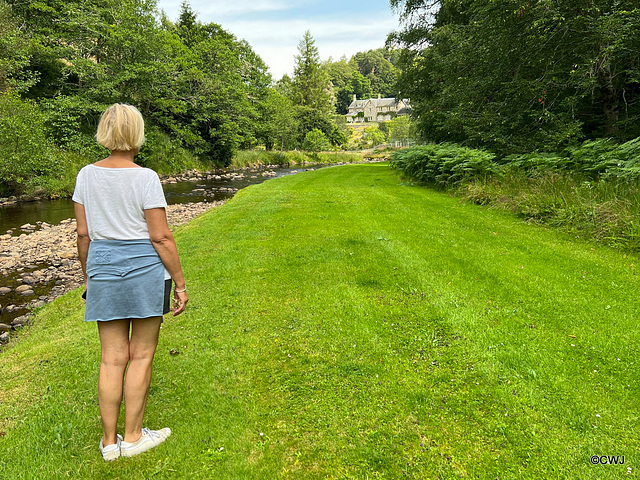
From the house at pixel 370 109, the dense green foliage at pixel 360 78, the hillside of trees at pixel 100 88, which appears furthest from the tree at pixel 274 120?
the dense green foliage at pixel 360 78

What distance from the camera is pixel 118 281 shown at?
2.24 meters

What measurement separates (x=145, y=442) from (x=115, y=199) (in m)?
1.77

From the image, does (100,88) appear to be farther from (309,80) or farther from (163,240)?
(309,80)

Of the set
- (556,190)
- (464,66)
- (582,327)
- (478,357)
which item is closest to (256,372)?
(478,357)

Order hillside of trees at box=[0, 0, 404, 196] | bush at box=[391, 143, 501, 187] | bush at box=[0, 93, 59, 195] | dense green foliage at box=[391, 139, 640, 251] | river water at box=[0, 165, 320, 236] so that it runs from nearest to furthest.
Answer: dense green foliage at box=[391, 139, 640, 251], bush at box=[391, 143, 501, 187], river water at box=[0, 165, 320, 236], bush at box=[0, 93, 59, 195], hillside of trees at box=[0, 0, 404, 196]

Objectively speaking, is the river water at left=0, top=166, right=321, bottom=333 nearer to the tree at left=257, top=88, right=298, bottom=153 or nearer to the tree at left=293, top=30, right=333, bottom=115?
the tree at left=257, top=88, right=298, bottom=153

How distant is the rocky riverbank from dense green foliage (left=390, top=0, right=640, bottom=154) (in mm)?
12342

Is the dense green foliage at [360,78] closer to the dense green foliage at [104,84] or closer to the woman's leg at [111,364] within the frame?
the dense green foliage at [104,84]

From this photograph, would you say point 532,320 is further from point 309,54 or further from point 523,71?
point 309,54

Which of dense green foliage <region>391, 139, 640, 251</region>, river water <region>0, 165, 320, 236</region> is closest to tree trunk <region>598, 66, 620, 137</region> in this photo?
dense green foliage <region>391, 139, 640, 251</region>

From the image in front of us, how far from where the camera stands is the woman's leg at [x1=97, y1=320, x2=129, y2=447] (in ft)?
7.62

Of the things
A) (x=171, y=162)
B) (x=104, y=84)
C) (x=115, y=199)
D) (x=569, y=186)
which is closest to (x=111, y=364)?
(x=115, y=199)

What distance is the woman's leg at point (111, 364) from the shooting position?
2.32m

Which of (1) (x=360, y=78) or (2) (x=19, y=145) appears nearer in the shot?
(2) (x=19, y=145)
